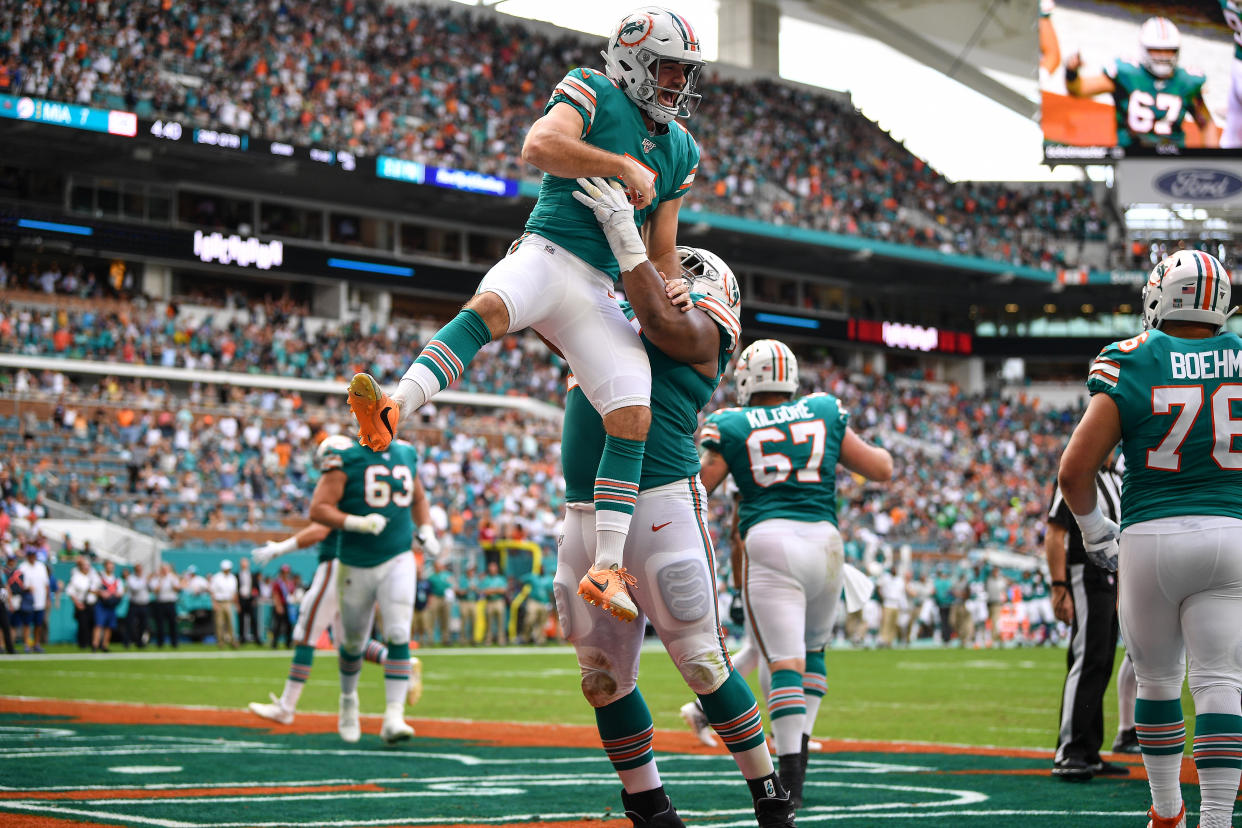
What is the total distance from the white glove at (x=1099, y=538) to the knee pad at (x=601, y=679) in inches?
73.4

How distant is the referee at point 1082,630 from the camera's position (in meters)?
7.06

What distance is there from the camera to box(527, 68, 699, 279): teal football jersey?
4.45 metres

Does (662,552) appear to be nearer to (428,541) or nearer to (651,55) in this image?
(651,55)

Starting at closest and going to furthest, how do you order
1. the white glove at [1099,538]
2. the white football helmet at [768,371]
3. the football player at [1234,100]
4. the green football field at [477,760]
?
the white glove at [1099,538], the green football field at [477,760], the white football helmet at [768,371], the football player at [1234,100]

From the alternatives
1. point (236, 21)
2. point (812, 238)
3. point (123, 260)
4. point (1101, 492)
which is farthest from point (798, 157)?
point (1101, 492)

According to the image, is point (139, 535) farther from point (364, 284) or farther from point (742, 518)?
point (742, 518)

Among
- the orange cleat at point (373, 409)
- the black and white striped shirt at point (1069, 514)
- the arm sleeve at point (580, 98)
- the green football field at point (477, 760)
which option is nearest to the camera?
the orange cleat at point (373, 409)

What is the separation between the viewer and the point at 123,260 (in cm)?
3331

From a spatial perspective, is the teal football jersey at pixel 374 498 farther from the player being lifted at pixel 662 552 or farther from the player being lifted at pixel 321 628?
the player being lifted at pixel 662 552

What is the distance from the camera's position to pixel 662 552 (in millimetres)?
4371

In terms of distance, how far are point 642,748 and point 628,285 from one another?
157cm

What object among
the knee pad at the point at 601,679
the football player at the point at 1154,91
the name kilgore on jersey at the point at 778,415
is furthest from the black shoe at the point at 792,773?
the football player at the point at 1154,91

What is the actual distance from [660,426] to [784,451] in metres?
2.24

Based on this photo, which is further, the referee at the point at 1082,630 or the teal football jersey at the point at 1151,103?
the teal football jersey at the point at 1151,103
